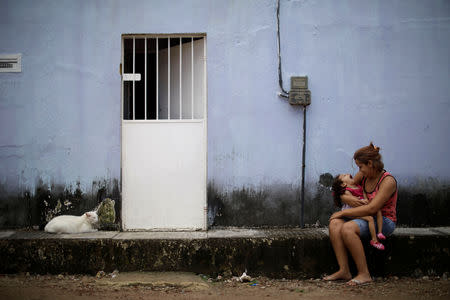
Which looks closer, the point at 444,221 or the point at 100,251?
the point at 100,251

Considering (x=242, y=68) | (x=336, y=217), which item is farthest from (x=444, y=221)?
(x=242, y=68)

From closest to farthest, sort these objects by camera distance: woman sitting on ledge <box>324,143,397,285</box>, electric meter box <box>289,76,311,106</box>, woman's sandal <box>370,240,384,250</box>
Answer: woman's sandal <box>370,240,384,250</box>
woman sitting on ledge <box>324,143,397,285</box>
electric meter box <box>289,76,311,106</box>

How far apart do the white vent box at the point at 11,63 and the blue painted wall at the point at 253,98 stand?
80 mm

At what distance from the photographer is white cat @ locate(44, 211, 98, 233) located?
4.99 m

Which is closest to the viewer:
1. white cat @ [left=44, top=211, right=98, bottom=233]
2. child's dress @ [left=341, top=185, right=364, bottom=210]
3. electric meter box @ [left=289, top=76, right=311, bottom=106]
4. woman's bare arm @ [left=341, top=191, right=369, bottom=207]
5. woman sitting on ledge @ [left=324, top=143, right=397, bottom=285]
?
woman sitting on ledge @ [left=324, top=143, right=397, bottom=285]

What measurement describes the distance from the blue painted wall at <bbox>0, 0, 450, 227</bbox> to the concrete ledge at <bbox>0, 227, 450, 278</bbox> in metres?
0.59

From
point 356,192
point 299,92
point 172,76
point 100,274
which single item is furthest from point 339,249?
point 172,76

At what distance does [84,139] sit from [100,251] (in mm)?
1499

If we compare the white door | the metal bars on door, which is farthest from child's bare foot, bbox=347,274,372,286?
the metal bars on door

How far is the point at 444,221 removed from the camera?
532 centimetres

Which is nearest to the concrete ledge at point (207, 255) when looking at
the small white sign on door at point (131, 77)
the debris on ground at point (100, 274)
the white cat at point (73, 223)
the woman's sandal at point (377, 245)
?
the debris on ground at point (100, 274)

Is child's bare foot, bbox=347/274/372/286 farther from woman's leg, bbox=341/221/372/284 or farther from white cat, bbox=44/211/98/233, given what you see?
white cat, bbox=44/211/98/233

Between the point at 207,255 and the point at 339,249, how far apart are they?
1.52 meters

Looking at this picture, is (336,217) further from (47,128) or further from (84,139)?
(47,128)
